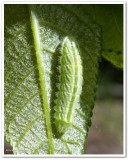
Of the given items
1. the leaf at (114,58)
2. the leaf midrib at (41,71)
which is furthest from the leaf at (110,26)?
the leaf midrib at (41,71)

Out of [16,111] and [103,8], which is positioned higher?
[103,8]

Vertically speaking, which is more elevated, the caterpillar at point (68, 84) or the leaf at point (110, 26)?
the leaf at point (110, 26)

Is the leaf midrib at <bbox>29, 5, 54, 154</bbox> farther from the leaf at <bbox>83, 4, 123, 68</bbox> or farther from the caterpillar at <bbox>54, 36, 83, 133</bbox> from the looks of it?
the leaf at <bbox>83, 4, 123, 68</bbox>

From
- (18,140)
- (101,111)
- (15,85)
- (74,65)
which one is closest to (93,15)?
(74,65)

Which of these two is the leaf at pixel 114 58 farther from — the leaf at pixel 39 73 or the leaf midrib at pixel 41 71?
the leaf midrib at pixel 41 71

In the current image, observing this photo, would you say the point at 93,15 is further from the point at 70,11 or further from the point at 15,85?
the point at 15,85

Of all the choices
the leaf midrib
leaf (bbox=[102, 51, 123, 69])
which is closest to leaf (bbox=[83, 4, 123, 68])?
leaf (bbox=[102, 51, 123, 69])

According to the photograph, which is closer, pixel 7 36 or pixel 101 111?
pixel 7 36
